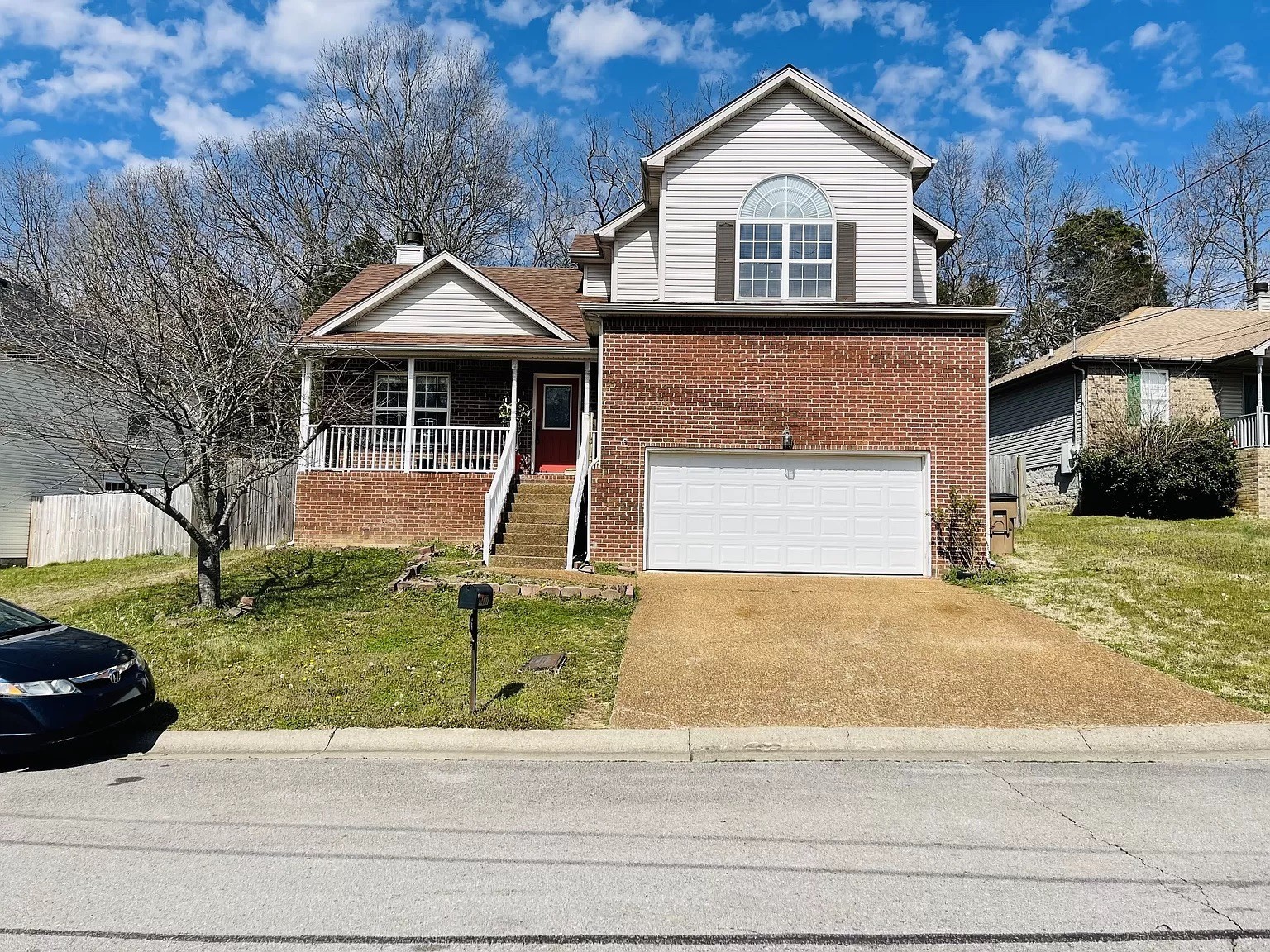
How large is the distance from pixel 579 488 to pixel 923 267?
8.06 m

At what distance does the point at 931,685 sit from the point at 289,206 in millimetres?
32756

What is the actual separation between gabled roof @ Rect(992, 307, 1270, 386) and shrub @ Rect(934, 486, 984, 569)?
11.2m

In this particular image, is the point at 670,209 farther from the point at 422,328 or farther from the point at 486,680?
the point at 486,680

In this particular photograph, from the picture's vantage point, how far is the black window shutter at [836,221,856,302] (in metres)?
15.3

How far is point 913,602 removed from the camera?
11.8 metres

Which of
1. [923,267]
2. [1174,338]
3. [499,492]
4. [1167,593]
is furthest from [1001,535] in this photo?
[1174,338]

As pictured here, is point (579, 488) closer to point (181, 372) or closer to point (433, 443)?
point (433, 443)

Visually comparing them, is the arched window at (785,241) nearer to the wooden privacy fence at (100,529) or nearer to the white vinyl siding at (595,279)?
the white vinyl siding at (595,279)

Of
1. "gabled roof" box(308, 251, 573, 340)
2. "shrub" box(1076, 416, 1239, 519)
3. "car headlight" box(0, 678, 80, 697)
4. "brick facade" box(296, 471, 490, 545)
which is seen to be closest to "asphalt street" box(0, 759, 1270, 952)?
"car headlight" box(0, 678, 80, 697)

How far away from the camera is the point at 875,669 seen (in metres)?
8.80

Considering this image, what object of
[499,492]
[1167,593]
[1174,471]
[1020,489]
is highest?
[1174,471]

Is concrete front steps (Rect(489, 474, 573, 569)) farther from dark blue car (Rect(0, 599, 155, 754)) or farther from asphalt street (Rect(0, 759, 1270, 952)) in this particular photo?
asphalt street (Rect(0, 759, 1270, 952))

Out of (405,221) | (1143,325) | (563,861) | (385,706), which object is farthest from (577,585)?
(405,221)

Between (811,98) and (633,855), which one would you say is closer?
(633,855)
